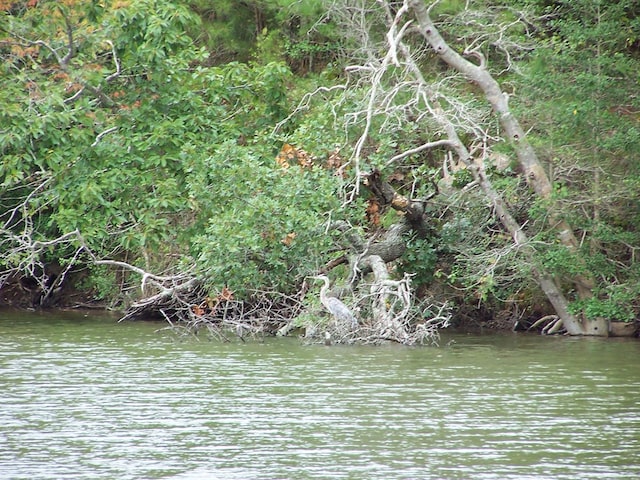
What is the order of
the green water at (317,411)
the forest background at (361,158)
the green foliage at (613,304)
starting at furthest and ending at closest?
the forest background at (361,158), the green foliage at (613,304), the green water at (317,411)

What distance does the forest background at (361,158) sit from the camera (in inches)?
732

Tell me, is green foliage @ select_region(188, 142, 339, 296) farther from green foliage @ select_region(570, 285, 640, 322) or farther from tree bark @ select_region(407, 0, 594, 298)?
green foliage @ select_region(570, 285, 640, 322)

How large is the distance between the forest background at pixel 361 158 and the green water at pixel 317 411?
1.57 metres

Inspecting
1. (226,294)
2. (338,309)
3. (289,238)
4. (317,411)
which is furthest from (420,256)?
(317,411)

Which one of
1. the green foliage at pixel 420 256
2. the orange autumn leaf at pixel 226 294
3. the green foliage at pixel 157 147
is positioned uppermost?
the green foliage at pixel 157 147

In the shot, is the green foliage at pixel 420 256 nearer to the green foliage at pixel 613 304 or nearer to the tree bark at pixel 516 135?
the tree bark at pixel 516 135

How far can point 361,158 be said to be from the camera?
69.0ft

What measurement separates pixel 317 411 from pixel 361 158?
9.60 metres

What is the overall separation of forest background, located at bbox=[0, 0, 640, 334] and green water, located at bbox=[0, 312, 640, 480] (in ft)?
5.15

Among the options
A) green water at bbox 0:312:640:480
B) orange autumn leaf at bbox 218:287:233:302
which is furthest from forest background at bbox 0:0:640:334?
green water at bbox 0:312:640:480

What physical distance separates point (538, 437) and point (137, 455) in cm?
367

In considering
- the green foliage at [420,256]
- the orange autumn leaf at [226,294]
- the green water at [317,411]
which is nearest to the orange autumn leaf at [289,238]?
the orange autumn leaf at [226,294]

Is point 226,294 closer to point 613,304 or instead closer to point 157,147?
point 157,147

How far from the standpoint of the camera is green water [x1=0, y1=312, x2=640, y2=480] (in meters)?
9.48
